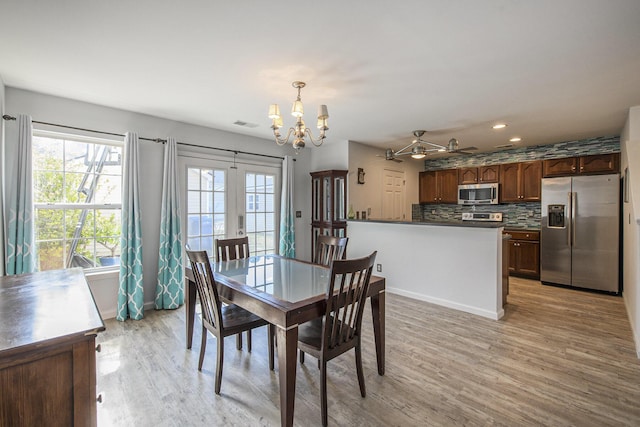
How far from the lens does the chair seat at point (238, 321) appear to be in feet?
6.85

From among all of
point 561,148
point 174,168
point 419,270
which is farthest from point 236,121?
point 561,148

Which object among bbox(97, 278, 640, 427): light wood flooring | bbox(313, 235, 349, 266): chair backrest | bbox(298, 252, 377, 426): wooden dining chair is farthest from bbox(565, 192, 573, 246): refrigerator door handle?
bbox(298, 252, 377, 426): wooden dining chair

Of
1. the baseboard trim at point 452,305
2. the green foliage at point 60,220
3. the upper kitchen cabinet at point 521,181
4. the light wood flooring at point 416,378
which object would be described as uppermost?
the upper kitchen cabinet at point 521,181

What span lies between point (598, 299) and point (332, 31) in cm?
504

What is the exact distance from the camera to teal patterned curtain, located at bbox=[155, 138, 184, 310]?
3.59 metres

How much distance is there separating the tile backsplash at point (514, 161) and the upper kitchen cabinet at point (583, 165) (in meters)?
0.24

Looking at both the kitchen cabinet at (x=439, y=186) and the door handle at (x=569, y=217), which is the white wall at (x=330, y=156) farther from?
the door handle at (x=569, y=217)

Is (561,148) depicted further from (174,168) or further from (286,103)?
(174,168)

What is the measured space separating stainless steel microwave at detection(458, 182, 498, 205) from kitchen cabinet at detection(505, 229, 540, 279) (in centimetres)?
68

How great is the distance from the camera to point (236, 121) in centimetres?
386

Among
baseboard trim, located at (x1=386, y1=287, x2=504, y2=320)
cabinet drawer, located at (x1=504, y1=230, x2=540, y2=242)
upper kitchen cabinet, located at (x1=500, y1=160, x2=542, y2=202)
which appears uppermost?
upper kitchen cabinet, located at (x1=500, y1=160, x2=542, y2=202)

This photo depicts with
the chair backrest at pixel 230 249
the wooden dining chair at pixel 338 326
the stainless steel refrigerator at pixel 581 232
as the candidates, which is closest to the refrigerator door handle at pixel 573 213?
the stainless steel refrigerator at pixel 581 232

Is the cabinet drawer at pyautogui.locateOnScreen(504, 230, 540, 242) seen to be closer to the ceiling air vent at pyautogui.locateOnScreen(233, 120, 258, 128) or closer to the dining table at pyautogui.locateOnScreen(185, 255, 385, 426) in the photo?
the dining table at pyautogui.locateOnScreen(185, 255, 385, 426)

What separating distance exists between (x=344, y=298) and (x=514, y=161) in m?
5.29
